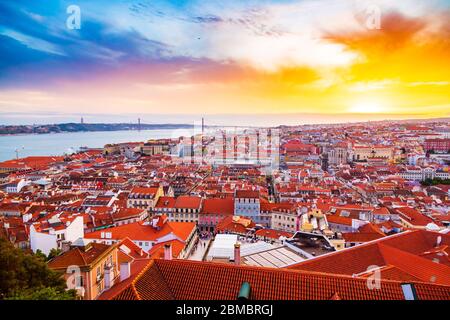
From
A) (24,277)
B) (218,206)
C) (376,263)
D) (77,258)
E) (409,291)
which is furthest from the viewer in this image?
(218,206)

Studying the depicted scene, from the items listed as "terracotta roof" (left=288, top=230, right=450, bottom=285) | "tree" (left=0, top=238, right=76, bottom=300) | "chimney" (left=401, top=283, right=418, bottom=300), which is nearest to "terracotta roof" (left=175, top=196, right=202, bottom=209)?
"terracotta roof" (left=288, top=230, right=450, bottom=285)

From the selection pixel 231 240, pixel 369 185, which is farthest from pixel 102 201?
pixel 369 185

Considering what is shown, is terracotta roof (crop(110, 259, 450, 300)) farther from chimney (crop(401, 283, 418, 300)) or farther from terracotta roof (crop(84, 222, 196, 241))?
terracotta roof (crop(84, 222, 196, 241))

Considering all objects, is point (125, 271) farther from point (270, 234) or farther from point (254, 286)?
point (270, 234)

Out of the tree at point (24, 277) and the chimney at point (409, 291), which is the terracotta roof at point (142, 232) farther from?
the chimney at point (409, 291)

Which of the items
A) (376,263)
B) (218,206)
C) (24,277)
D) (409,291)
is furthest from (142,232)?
(409,291)
